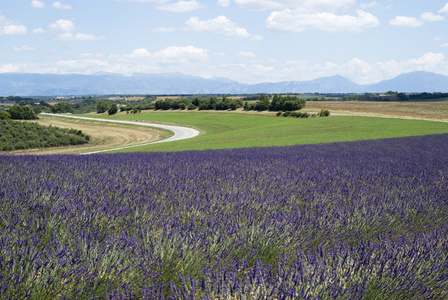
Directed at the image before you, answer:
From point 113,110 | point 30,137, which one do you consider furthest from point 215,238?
point 113,110

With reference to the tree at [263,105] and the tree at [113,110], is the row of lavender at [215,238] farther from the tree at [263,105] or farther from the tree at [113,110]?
the tree at [113,110]

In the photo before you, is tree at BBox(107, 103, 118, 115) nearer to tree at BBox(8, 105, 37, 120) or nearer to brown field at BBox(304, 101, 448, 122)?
tree at BBox(8, 105, 37, 120)

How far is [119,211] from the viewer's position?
339 centimetres

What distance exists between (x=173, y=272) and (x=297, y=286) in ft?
2.96

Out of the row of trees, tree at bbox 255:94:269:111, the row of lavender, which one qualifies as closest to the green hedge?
the row of lavender

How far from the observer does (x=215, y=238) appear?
2.66 meters

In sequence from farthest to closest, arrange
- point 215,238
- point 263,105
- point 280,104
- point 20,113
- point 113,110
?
point 113,110 < point 263,105 < point 280,104 < point 20,113 < point 215,238

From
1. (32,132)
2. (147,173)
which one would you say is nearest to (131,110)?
(32,132)

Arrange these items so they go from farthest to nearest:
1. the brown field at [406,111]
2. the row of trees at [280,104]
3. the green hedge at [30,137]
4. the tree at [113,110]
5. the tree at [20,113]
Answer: the tree at [113,110]
the row of trees at [280,104]
the tree at [20,113]
the brown field at [406,111]
the green hedge at [30,137]

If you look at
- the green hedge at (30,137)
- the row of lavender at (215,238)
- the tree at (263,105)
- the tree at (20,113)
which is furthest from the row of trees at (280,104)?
the row of lavender at (215,238)

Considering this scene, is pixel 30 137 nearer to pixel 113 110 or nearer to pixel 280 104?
pixel 280 104

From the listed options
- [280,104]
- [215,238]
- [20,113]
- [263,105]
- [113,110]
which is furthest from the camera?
[113,110]

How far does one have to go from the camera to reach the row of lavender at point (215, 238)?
213 cm

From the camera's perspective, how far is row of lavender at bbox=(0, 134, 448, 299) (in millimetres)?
2133
